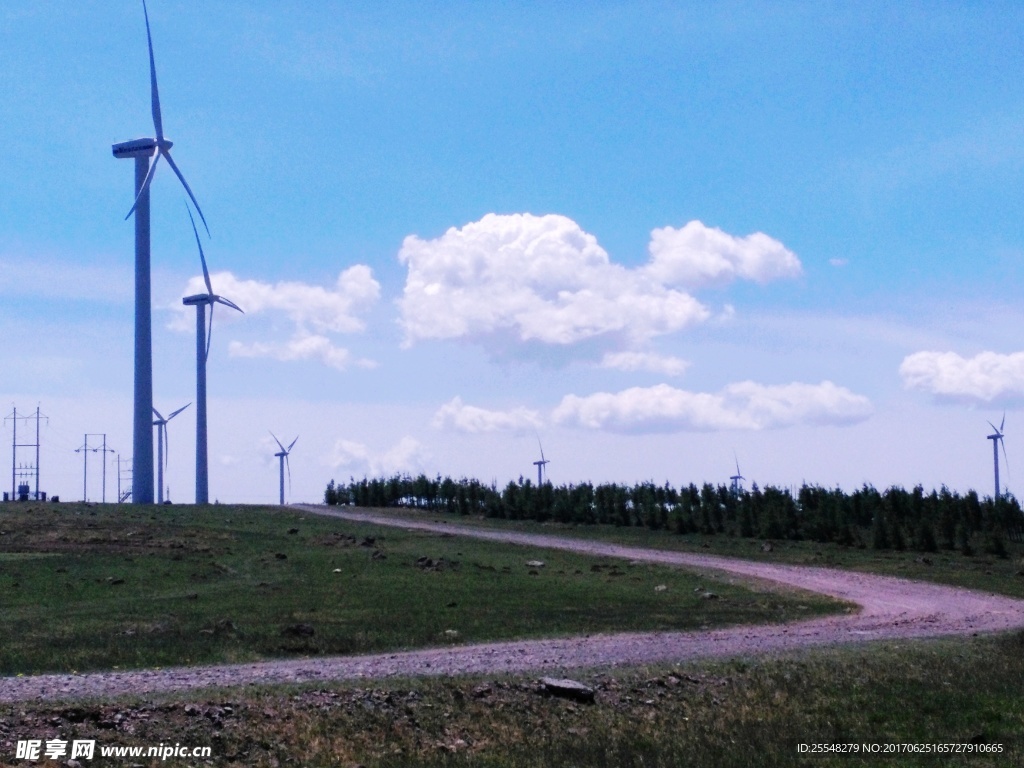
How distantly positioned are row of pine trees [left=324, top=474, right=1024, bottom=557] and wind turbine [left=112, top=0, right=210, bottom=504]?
20.1 metres

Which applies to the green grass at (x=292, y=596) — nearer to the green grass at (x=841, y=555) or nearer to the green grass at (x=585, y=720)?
the green grass at (x=585, y=720)

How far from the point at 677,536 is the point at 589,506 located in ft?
35.8

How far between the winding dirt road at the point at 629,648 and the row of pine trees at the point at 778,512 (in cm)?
1532

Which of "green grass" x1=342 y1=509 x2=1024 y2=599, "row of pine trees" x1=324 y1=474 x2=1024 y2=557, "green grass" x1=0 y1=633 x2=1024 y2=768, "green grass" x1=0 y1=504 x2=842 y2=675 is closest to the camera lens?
"green grass" x1=0 y1=633 x2=1024 y2=768

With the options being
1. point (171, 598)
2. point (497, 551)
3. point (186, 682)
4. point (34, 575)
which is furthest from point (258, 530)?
point (186, 682)

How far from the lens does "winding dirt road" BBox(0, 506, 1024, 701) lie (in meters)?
17.7

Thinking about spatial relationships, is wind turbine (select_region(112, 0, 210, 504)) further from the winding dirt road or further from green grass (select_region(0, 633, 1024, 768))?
green grass (select_region(0, 633, 1024, 768))

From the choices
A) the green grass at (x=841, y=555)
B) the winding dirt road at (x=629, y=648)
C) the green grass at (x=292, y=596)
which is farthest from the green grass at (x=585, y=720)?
the green grass at (x=841, y=555)

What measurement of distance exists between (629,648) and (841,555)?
3127cm

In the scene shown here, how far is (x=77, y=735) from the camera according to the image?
13.1 m

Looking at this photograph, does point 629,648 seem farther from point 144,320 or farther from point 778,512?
point 144,320

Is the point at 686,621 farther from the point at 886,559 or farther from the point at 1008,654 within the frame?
the point at 886,559

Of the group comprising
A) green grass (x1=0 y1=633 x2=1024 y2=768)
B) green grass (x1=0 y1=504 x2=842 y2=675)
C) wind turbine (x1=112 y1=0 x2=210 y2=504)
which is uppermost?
wind turbine (x1=112 y1=0 x2=210 y2=504)

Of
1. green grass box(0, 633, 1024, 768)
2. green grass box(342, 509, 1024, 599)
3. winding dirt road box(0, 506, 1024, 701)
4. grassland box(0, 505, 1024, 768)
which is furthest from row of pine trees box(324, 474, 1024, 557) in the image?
green grass box(0, 633, 1024, 768)
